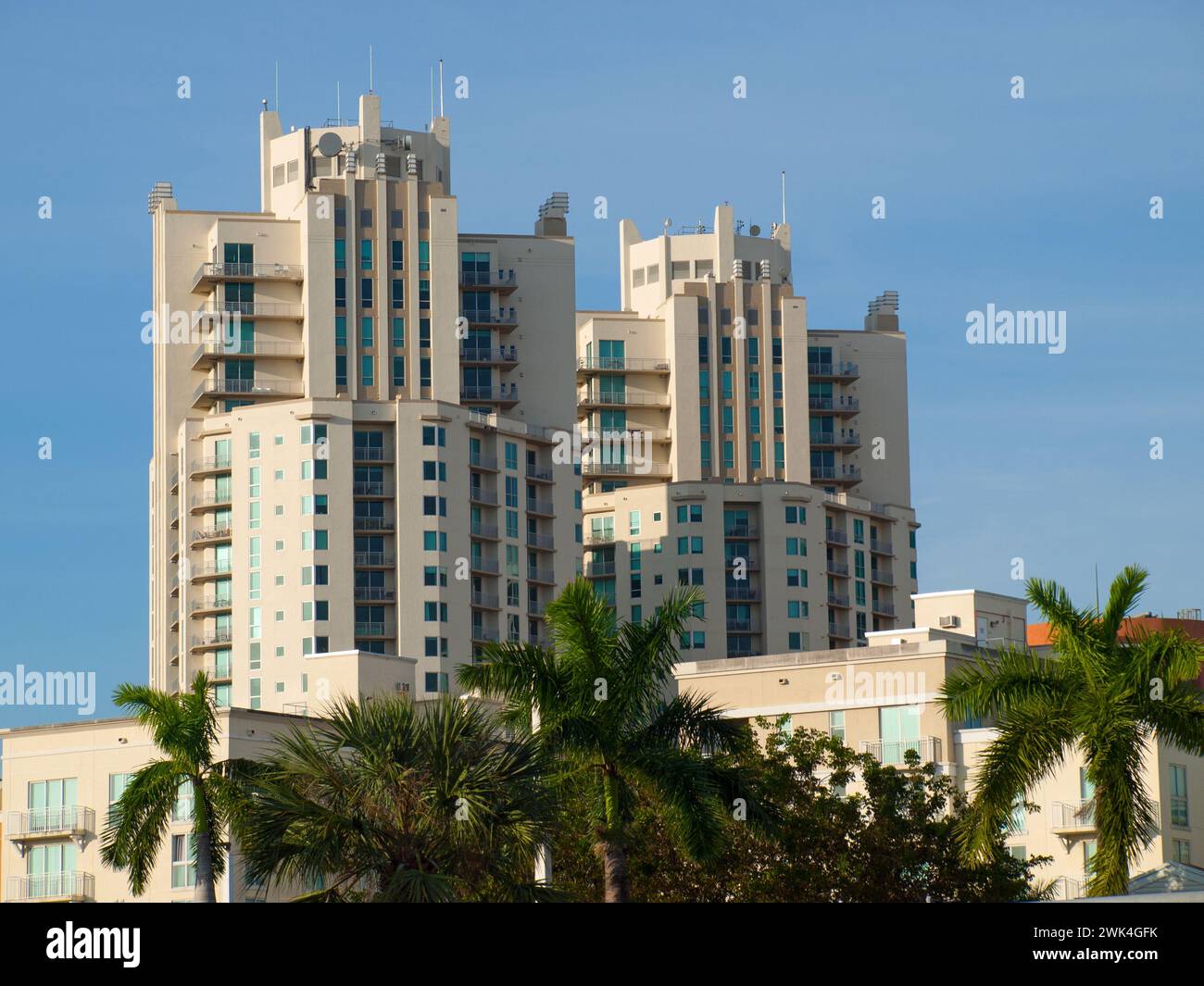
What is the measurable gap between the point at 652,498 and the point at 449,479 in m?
22.4

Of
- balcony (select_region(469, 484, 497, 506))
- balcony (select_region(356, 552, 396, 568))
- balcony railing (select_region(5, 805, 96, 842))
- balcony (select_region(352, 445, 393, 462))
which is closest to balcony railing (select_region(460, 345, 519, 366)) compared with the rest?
balcony (select_region(469, 484, 497, 506))

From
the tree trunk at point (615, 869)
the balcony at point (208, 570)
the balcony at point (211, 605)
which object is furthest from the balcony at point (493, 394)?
the tree trunk at point (615, 869)

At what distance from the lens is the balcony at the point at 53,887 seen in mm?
89562

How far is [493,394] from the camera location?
532 ft

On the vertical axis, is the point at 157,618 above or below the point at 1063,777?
above

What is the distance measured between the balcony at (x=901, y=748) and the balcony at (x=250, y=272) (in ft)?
250

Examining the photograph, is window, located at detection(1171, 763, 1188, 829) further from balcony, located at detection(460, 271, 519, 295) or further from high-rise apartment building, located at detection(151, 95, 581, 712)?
balcony, located at detection(460, 271, 519, 295)

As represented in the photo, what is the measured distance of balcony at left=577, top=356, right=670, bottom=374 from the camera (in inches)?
6845

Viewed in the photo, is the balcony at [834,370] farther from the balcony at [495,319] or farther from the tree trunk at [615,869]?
the tree trunk at [615,869]

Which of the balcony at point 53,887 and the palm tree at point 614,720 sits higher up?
the palm tree at point 614,720

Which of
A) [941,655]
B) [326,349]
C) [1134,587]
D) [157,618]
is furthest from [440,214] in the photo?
[1134,587]

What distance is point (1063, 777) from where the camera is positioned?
283ft

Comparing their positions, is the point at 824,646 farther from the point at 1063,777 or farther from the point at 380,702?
the point at 380,702

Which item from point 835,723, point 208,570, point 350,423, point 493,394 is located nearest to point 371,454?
point 350,423
